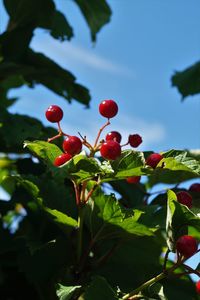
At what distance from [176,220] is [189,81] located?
3.40 meters

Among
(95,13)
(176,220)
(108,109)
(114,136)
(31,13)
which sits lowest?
(176,220)

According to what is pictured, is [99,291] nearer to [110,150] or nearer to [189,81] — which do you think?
[110,150]

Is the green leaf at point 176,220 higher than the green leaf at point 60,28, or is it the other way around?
the green leaf at point 60,28

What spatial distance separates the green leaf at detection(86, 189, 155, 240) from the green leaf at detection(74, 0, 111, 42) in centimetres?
259

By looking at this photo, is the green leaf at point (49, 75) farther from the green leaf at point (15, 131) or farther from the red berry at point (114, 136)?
the red berry at point (114, 136)

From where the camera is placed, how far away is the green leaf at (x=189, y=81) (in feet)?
16.3

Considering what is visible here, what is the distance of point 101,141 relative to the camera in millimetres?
1960

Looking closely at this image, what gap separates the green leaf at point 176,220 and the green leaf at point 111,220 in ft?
0.43

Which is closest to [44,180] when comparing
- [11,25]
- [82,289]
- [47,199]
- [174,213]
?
[47,199]

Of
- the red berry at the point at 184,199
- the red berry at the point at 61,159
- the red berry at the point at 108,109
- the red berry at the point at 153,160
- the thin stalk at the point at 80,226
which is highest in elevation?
the red berry at the point at 108,109

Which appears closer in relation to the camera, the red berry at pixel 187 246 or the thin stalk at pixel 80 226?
the red berry at pixel 187 246

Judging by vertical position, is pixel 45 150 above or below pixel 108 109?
below

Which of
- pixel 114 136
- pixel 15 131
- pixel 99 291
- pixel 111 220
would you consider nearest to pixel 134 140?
pixel 114 136

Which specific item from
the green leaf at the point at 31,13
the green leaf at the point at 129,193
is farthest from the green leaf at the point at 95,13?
the green leaf at the point at 129,193
